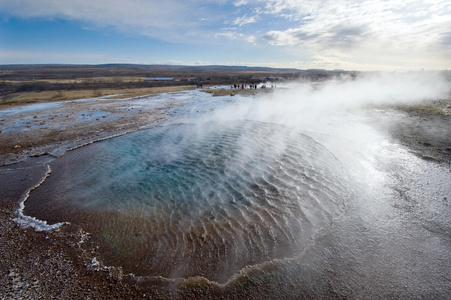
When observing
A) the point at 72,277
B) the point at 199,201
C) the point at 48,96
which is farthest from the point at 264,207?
the point at 48,96

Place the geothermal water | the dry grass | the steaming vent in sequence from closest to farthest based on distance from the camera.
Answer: the geothermal water → the steaming vent → the dry grass

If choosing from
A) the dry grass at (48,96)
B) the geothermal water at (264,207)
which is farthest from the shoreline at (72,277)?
the dry grass at (48,96)

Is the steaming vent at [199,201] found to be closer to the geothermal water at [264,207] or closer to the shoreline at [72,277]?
the geothermal water at [264,207]

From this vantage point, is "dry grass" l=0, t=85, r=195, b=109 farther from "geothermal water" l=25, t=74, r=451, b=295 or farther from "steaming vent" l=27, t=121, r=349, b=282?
"steaming vent" l=27, t=121, r=349, b=282

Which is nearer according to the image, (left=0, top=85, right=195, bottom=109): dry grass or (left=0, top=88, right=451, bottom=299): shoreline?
(left=0, top=88, right=451, bottom=299): shoreline

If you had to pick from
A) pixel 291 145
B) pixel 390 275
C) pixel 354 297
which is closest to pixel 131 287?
pixel 354 297

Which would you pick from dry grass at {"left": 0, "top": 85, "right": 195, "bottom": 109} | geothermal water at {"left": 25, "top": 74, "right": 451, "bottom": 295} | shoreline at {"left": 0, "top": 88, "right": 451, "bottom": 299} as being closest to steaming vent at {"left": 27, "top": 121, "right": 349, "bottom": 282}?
geothermal water at {"left": 25, "top": 74, "right": 451, "bottom": 295}
